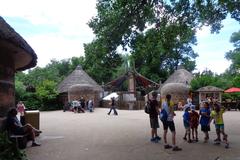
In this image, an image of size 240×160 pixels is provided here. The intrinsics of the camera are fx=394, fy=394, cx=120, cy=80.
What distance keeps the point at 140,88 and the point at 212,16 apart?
112ft

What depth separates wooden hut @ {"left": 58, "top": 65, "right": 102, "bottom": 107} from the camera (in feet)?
136

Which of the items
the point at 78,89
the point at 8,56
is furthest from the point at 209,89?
the point at 8,56

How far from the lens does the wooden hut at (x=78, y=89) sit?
41.5 metres

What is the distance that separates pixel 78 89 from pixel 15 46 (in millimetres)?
29710

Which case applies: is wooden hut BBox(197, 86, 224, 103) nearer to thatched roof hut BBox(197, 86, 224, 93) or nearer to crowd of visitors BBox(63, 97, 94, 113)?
thatched roof hut BBox(197, 86, 224, 93)

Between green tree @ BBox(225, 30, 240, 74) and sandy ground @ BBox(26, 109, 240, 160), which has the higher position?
green tree @ BBox(225, 30, 240, 74)

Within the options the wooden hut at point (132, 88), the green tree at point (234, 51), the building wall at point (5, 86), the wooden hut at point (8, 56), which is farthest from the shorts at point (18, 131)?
the green tree at point (234, 51)

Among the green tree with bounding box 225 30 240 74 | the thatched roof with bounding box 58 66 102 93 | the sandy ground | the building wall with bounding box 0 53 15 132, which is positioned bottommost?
the sandy ground

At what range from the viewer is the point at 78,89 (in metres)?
41.4

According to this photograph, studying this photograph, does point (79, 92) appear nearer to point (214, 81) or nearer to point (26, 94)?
point (26, 94)

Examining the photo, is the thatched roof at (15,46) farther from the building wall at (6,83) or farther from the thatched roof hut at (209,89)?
the thatched roof hut at (209,89)

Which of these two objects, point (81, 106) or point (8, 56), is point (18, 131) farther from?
point (81, 106)

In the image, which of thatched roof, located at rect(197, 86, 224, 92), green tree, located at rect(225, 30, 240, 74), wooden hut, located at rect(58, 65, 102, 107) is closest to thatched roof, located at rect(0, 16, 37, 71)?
thatched roof, located at rect(197, 86, 224, 92)

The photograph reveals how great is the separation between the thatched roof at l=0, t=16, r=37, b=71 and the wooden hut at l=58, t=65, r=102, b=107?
25357 millimetres
